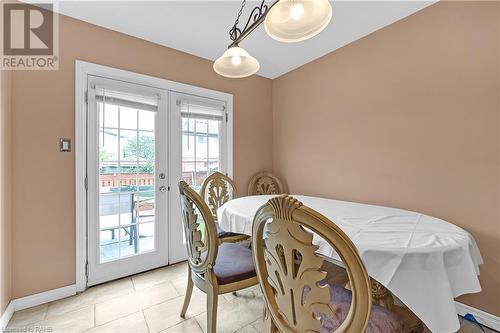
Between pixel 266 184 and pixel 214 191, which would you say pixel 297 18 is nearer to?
pixel 214 191

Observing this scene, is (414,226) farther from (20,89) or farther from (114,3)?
(20,89)

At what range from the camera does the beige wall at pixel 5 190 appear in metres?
1.59

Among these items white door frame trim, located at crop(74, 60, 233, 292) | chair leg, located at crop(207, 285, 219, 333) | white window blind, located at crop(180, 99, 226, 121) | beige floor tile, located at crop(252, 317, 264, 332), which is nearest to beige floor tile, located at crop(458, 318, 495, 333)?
beige floor tile, located at crop(252, 317, 264, 332)

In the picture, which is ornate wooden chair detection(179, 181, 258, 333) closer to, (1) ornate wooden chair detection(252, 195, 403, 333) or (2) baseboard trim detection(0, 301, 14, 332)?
(1) ornate wooden chair detection(252, 195, 403, 333)

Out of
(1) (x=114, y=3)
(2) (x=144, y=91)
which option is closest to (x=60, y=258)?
(2) (x=144, y=91)

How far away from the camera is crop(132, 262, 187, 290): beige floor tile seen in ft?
7.21

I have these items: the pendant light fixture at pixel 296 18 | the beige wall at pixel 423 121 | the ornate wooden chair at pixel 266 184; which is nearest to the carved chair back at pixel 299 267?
the pendant light fixture at pixel 296 18

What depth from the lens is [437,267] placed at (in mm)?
943

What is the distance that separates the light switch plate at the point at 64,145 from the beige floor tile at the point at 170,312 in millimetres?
1557

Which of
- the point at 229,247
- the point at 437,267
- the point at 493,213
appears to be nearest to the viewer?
the point at 437,267

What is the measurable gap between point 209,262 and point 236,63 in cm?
139

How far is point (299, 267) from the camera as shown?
2.62 ft

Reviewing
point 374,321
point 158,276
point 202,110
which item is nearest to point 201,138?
point 202,110

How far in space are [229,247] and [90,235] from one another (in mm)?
1403
